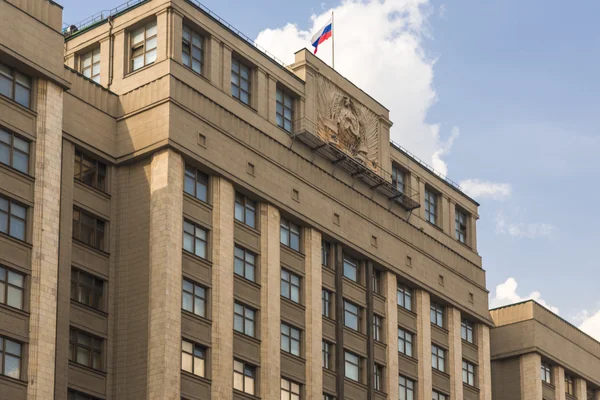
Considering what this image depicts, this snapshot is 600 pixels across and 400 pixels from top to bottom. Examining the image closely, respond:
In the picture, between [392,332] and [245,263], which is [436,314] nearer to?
[392,332]

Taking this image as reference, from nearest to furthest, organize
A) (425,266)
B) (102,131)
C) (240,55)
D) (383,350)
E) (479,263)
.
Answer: (102,131), (240,55), (383,350), (425,266), (479,263)

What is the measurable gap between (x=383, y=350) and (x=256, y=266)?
13478 millimetres

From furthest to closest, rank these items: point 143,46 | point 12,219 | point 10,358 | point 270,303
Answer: point 143,46 < point 270,303 < point 12,219 < point 10,358

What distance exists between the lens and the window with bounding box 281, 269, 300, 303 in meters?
84.8

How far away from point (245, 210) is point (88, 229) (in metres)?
10.1

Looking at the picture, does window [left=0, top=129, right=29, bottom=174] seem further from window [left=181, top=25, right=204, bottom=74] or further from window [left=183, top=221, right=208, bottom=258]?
window [left=181, top=25, right=204, bottom=74]

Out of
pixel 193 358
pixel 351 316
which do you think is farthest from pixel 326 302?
pixel 193 358

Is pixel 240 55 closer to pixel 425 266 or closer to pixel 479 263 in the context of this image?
pixel 425 266

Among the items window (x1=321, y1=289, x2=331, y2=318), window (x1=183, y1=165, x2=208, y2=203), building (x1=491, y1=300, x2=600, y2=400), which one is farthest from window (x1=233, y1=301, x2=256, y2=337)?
building (x1=491, y1=300, x2=600, y2=400)

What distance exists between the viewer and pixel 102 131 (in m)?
79.4

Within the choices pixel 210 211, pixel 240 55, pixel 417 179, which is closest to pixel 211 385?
pixel 210 211

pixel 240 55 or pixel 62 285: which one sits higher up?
pixel 240 55

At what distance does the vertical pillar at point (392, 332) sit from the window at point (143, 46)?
73.2ft

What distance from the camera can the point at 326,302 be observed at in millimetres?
88500
